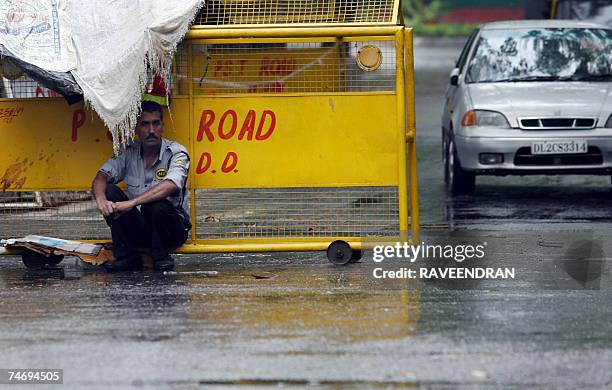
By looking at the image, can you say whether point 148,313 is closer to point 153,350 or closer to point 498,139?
point 153,350

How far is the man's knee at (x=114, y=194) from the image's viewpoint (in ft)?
29.2

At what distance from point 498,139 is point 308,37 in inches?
174

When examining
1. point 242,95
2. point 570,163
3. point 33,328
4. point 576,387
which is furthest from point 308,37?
point 570,163

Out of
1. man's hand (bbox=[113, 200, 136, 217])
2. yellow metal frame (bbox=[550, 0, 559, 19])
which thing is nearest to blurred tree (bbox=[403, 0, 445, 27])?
yellow metal frame (bbox=[550, 0, 559, 19])

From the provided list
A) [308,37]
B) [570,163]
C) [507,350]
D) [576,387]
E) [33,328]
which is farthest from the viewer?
[570,163]

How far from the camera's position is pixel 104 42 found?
8.89 m

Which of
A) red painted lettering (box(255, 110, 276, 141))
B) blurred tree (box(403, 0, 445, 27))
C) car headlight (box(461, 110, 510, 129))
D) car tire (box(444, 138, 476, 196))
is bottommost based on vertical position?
blurred tree (box(403, 0, 445, 27))

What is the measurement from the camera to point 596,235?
420 inches

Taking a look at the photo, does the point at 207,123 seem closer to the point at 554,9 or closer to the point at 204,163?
the point at 204,163

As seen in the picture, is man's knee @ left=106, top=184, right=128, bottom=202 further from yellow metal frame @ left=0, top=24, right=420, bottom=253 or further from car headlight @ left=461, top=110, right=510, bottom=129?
car headlight @ left=461, top=110, right=510, bottom=129

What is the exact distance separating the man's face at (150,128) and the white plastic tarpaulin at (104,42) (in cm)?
11

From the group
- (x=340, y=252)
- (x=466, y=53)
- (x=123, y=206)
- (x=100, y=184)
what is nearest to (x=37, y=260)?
(x=100, y=184)

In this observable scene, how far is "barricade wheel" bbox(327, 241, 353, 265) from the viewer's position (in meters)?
9.10

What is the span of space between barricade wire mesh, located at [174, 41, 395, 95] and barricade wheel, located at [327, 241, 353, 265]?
1065 millimetres
